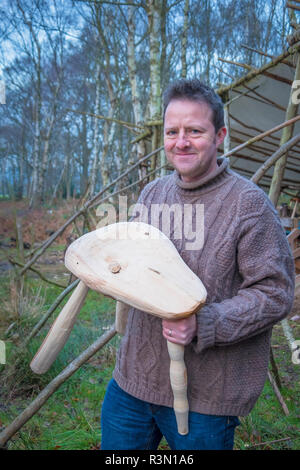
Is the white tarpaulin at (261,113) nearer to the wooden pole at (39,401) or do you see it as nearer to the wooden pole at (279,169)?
the wooden pole at (279,169)

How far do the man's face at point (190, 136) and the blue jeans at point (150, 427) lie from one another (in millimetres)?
864

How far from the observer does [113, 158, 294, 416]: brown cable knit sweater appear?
3.55 feet

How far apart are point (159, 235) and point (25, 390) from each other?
2440 mm

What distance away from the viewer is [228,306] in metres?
1.08

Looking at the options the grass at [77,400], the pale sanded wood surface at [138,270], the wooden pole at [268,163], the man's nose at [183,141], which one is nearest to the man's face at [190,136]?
the man's nose at [183,141]

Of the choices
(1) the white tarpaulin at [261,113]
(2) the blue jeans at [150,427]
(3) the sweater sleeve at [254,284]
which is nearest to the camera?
(3) the sweater sleeve at [254,284]

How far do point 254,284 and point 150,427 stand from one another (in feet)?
2.29

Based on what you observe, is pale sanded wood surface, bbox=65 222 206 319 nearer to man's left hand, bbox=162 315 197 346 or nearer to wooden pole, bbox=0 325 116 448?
man's left hand, bbox=162 315 197 346

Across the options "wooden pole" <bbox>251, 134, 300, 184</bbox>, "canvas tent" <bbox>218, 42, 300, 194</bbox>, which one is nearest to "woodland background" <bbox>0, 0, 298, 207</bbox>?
"canvas tent" <bbox>218, 42, 300, 194</bbox>

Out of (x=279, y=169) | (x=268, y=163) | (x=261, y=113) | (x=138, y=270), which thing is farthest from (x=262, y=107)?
(x=138, y=270)

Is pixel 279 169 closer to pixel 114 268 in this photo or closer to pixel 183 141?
pixel 183 141

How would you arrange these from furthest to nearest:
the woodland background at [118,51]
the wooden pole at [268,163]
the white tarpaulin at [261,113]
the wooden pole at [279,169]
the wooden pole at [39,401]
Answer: the woodland background at [118,51] < the white tarpaulin at [261,113] < the wooden pole at [279,169] < the wooden pole at [268,163] < the wooden pole at [39,401]

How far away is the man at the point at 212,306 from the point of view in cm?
109

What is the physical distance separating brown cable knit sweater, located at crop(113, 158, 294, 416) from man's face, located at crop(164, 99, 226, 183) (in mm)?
73
